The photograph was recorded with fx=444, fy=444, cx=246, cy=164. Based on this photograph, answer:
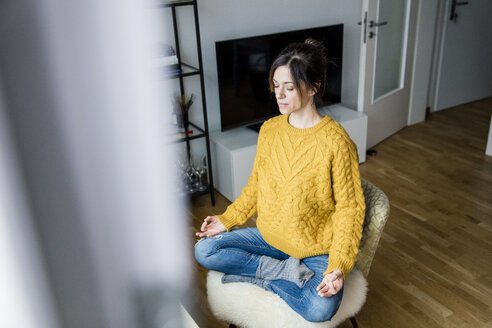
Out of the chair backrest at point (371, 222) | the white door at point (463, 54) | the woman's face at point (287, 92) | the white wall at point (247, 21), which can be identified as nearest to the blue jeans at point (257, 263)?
the chair backrest at point (371, 222)

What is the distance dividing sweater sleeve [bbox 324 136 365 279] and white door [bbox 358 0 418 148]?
1769mm

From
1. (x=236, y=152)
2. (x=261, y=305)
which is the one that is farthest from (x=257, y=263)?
(x=236, y=152)

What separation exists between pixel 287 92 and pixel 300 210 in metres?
0.34

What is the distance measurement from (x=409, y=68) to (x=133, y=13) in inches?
132

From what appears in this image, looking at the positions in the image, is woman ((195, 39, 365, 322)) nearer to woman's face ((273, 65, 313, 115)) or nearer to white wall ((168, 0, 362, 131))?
woman's face ((273, 65, 313, 115))

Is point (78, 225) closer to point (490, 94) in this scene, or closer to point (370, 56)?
point (370, 56)

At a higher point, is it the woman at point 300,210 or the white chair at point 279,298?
the woman at point 300,210

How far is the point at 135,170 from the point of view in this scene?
0.27m

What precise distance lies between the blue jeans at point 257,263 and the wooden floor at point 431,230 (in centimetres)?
15

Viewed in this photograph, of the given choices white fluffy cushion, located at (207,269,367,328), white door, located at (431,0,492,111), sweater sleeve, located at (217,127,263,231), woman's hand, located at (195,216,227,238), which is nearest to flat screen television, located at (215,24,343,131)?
sweater sleeve, located at (217,127,263,231)

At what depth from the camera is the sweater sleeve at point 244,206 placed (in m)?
1.38

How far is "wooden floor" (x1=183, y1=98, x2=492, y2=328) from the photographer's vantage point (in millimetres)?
A: 1674

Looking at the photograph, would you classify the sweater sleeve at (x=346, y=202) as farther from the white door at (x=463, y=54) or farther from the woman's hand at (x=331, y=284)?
the white door at (x=463, y=54)

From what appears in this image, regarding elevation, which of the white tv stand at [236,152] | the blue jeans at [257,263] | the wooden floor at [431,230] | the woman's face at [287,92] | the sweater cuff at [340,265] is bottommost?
the wooden floor at [431,230]
